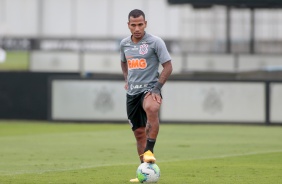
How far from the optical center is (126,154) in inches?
739

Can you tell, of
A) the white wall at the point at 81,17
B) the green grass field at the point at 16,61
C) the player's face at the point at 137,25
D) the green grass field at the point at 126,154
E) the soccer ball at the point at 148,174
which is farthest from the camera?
the white wall at the point at 81,17

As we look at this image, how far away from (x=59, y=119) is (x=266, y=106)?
18.5 feet

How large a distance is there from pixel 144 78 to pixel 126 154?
4759 millimetres

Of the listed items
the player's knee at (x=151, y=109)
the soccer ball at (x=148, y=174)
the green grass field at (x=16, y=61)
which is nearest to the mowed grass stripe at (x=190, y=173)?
the soccer ball at (x=148, y=174)

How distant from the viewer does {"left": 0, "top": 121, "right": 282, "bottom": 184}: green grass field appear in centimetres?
1477

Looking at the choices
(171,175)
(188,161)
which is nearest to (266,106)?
(188,161)


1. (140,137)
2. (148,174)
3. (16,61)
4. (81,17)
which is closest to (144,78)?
(140,137)

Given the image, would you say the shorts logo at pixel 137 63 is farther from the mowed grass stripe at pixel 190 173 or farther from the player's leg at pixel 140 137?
the mowed grass stripe at pixel 190 173

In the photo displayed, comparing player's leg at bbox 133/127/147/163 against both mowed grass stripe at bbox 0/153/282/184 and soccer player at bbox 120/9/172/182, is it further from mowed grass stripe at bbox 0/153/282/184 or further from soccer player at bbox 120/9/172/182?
mowed grass stripe at bbox 0/153/282/184

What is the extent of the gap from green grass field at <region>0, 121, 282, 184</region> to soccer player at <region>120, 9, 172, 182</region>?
0.71 m

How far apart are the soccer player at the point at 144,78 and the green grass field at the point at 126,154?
0.71m

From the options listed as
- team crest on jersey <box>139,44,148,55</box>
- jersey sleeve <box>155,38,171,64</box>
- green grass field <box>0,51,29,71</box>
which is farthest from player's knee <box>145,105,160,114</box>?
green grass field <box>0,51,29,71</box>

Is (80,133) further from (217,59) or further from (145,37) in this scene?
(217,59)

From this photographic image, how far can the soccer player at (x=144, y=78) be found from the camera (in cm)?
1395
